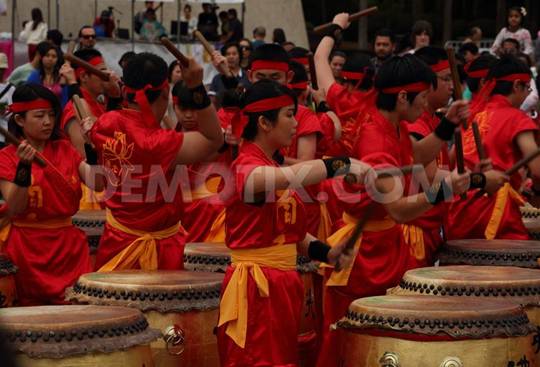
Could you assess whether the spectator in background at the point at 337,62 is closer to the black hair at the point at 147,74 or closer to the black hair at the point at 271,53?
the black hair at the point at 271,53

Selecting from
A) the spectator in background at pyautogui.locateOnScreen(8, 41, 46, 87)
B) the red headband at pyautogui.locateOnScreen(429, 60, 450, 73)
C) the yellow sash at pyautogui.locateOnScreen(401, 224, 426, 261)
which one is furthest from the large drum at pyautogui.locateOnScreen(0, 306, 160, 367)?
the spectator in background at pyautogui.locateOnScreen(8, 41, 46, 87)

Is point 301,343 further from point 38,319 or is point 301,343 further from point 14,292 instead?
point 38,319

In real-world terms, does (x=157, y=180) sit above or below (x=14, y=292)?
above

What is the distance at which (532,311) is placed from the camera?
4.82 meters

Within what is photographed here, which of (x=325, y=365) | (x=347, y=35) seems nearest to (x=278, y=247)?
(x=325, y=365)

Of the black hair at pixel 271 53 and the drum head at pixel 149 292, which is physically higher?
the black hair at pixel 271 53

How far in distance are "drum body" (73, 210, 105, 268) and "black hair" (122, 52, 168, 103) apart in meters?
1.43

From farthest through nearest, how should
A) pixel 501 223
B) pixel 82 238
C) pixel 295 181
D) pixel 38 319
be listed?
pixel 501 223 < pixel 82 238 < pixel 295 181 < pixel 38 319

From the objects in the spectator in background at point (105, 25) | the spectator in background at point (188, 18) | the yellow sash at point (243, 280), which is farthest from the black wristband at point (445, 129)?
the spectator in background at point (188, 18)

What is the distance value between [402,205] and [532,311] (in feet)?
2.07

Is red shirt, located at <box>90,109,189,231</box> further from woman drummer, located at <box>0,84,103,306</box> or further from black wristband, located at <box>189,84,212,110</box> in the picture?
woman drummer, located at <box>0,84,103,306</box>

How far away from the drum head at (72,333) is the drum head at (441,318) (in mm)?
756

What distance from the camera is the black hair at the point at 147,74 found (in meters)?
5.51

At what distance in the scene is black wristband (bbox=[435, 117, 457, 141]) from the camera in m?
5.30
